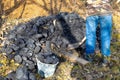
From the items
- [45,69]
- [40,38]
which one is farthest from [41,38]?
[45,69]

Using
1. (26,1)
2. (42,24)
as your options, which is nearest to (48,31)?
(42,24)

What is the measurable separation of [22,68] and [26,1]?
3.80 metres

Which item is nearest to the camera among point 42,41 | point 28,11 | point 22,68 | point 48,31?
point 22,68

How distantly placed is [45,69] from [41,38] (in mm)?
1222

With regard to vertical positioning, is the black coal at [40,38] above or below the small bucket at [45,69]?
above

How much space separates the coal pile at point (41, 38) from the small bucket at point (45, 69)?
88mm

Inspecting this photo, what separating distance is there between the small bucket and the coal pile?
0.29 ft

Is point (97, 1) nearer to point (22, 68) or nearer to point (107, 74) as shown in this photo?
point (107, 74)

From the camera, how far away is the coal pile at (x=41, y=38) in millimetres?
5773

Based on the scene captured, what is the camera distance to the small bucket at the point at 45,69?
534cm

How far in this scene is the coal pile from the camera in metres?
5.77

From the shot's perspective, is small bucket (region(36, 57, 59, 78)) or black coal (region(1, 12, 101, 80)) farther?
black coal (region(1, 12, 101, 80))

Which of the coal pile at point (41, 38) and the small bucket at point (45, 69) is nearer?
the small bucket at point (45, 69)

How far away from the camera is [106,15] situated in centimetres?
567
